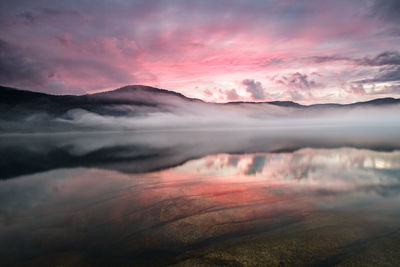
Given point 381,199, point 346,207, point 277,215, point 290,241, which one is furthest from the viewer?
point 381,199

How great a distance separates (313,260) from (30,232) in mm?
11444

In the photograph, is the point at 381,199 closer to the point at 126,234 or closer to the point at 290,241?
the point at 290,241

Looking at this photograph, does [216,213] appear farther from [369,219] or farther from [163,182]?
[163,182]

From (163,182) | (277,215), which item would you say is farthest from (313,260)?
(163,182)

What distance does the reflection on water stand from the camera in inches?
316

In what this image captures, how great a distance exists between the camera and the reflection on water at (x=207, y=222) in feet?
26.3

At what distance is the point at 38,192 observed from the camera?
58.4ft

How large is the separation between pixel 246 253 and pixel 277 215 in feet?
13.1

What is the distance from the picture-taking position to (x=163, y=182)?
19516mm

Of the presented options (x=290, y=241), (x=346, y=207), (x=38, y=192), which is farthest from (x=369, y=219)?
(x=38, y=192)

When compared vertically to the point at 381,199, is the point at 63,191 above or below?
below

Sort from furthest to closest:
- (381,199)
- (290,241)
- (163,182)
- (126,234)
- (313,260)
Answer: (163,182) → (381,199) → (126,234) → (290,241) → (313,260)

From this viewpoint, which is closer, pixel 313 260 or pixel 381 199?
pixel 313 260

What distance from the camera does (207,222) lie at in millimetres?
10750
